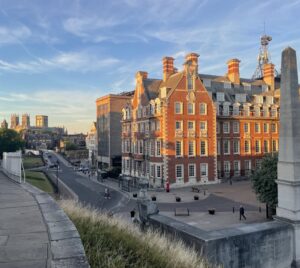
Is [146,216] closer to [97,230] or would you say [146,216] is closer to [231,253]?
[231,253]

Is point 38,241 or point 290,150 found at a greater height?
A: point 290,150

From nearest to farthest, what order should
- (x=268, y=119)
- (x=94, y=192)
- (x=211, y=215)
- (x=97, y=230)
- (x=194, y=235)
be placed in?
(x=97, y=230) < (x=194, y=235) < (x=211, y=215) < (x=94, y=192) < (x=268, y=119)

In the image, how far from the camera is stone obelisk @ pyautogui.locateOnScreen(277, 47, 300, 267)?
11.1m

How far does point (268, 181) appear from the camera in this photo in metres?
22.5

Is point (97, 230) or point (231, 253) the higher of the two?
point (97, 230)

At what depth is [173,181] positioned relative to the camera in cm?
4306

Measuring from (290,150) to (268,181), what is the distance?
1208 centimetres

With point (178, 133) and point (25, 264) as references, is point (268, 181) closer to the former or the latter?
point (25, 264)

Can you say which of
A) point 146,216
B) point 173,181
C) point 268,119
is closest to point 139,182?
point 173,181

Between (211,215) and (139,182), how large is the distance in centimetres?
2024

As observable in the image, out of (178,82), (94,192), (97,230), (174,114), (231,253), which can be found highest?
(178,82)

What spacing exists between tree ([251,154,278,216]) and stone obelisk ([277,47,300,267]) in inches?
446

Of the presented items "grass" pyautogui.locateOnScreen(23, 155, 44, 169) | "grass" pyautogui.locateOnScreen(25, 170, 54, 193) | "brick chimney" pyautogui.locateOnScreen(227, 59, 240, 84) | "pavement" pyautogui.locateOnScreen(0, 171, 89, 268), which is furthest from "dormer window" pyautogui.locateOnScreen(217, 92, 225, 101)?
"grass" pyautogui.locateOnScreen(23, 155, 44, 169)

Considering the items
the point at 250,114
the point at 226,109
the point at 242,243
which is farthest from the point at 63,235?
the point at 250,114
